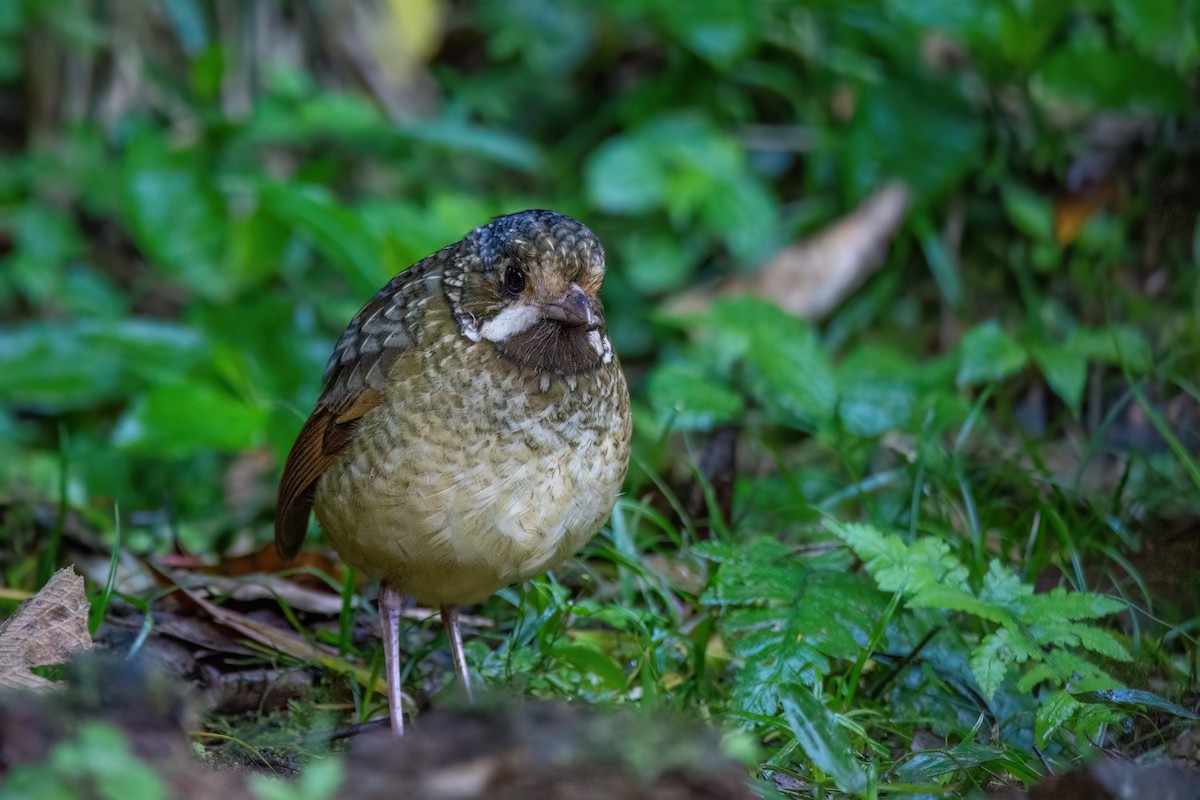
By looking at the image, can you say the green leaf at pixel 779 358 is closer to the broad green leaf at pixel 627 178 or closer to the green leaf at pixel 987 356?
the green leaf at pixel 987 356

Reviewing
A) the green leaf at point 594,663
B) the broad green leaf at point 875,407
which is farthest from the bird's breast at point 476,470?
the broad green leaf at point 875,407

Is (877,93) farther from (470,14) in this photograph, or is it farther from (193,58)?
(193,58)

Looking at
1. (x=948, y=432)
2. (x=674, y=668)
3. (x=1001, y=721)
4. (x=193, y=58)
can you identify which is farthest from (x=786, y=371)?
(x=193, y=58)

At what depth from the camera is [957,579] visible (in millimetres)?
3484

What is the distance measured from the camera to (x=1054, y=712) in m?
3.16

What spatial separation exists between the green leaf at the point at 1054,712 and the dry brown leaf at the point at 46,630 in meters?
2.21

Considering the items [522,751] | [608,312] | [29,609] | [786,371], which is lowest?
[608,312]

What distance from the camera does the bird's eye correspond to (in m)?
3.49

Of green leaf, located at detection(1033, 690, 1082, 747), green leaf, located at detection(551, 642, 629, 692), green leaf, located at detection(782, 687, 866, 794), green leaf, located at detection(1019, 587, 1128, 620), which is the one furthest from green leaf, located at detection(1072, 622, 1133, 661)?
green leaf, located at detection(551, 642, 629, 692)

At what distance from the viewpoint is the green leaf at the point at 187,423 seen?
17.0 feet

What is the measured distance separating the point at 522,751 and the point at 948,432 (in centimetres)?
349

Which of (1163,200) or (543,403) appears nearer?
(543,403)

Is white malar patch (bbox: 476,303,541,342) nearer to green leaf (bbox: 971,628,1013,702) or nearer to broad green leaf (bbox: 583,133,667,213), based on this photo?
green leaf (bbox: 971,628,1013,702)

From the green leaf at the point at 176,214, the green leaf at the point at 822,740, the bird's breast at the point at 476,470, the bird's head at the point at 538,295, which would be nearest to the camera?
the green leaf at the point at 822,740
